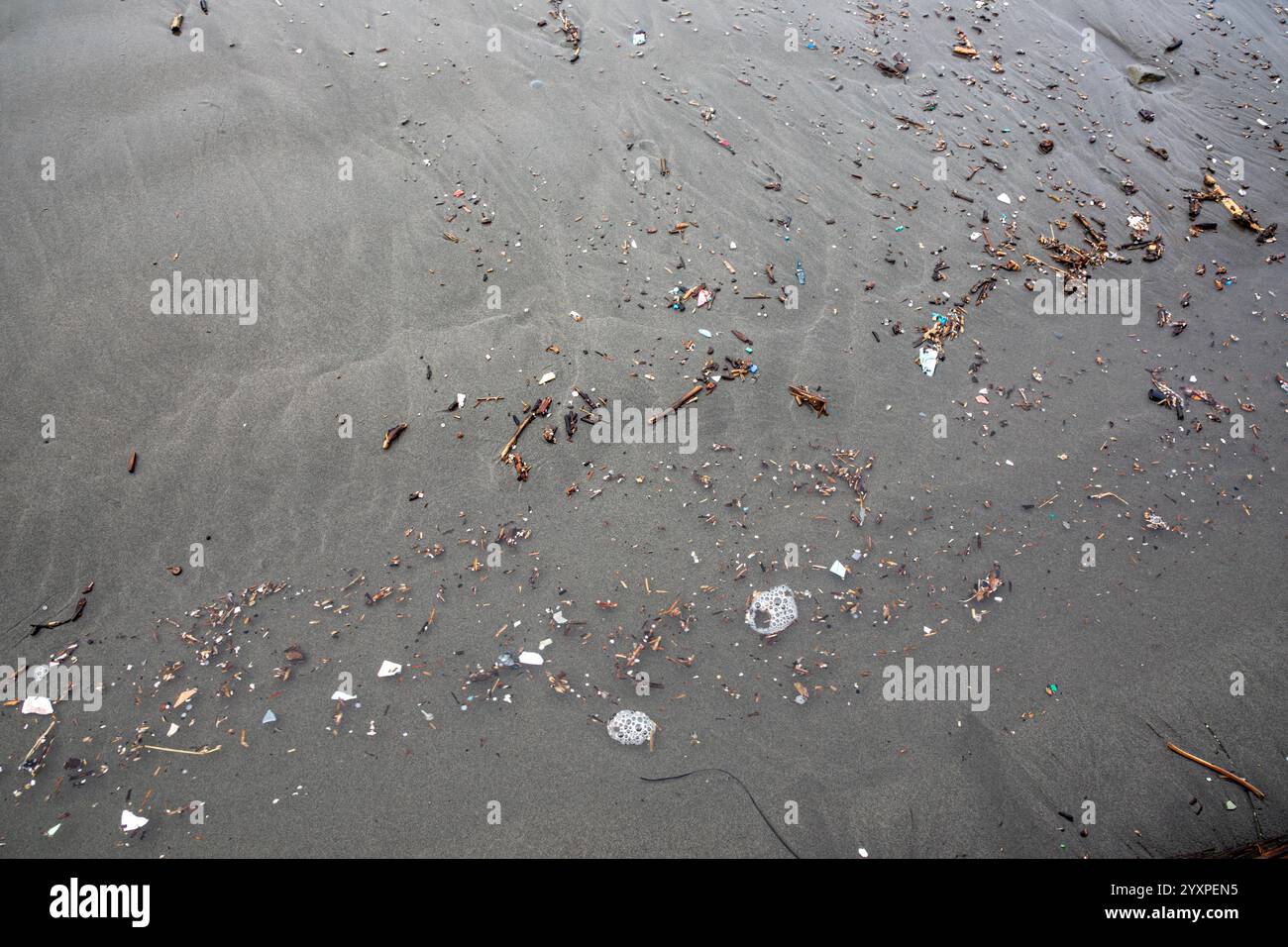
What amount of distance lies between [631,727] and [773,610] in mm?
965

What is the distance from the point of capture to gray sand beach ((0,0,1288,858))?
3268 millimetres

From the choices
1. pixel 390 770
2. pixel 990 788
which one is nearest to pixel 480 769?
pixel 390 770

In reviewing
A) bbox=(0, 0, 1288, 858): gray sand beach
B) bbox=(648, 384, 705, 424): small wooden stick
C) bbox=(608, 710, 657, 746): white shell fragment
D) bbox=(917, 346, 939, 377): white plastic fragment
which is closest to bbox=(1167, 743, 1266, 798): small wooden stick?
bbox=(0, 0, 1288, 858): gray sand beach

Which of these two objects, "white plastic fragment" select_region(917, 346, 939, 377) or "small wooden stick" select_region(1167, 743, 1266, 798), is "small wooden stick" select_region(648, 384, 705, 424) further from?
"small wooden stick" select_region(1167, 743, 1266, 798)

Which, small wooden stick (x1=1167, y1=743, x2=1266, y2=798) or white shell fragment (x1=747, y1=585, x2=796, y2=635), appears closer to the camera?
small wooden stick (x1=1167, y1=743, x2=1266, y2=798)

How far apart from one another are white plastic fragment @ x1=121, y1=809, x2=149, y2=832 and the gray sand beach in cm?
7

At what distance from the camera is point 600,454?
4.10m

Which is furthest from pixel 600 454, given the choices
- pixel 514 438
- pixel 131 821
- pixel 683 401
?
pixel 131 821

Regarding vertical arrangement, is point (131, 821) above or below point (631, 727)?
below

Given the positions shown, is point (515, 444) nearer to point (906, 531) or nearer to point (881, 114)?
point (906, 531)

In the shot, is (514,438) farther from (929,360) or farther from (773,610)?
(929,360)

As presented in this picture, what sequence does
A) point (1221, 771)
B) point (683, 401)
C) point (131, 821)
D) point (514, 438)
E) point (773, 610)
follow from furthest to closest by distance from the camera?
point (683, 401), point (514, 438), point (773, 610), point (1221, 771), point (131, 821)

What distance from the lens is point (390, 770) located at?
10.5ft
